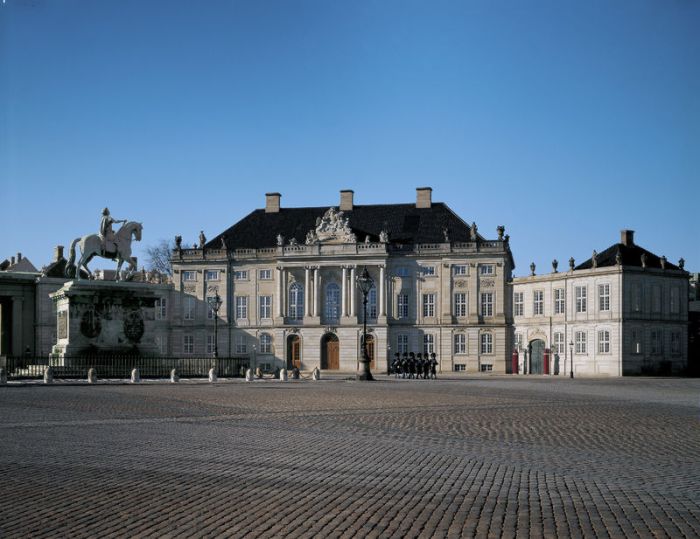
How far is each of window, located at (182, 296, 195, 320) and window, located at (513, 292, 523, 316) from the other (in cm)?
2847

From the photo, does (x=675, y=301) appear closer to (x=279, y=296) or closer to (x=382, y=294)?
(x=382, y=294)

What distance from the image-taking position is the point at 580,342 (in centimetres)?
7588

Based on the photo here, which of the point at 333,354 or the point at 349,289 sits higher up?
the point at 349,289

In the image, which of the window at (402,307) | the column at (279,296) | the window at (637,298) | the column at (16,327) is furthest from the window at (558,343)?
the column at (16,327)

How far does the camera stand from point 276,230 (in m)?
86.1

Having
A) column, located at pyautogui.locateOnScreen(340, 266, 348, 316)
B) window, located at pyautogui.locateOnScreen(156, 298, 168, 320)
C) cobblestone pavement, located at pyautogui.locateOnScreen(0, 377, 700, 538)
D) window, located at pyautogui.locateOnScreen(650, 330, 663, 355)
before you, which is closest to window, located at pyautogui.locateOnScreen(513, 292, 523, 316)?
window, located at pyautogui.locateOnScreen(650, 330, 663, 355)

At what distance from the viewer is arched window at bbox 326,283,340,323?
268 ft

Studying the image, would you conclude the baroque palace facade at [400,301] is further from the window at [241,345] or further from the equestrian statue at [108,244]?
the equestrian statue at [108,244]

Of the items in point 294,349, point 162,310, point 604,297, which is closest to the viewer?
point 604,297

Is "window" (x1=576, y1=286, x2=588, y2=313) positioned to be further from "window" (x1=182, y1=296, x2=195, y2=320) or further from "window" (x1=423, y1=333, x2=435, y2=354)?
"window" (x1=182, y1=296, x2=195, y2=320)

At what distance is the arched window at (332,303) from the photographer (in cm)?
8169

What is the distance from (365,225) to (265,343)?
13652 mm

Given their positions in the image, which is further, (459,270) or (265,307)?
(265,307)

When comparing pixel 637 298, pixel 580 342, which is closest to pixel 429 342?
pixel 580 342
